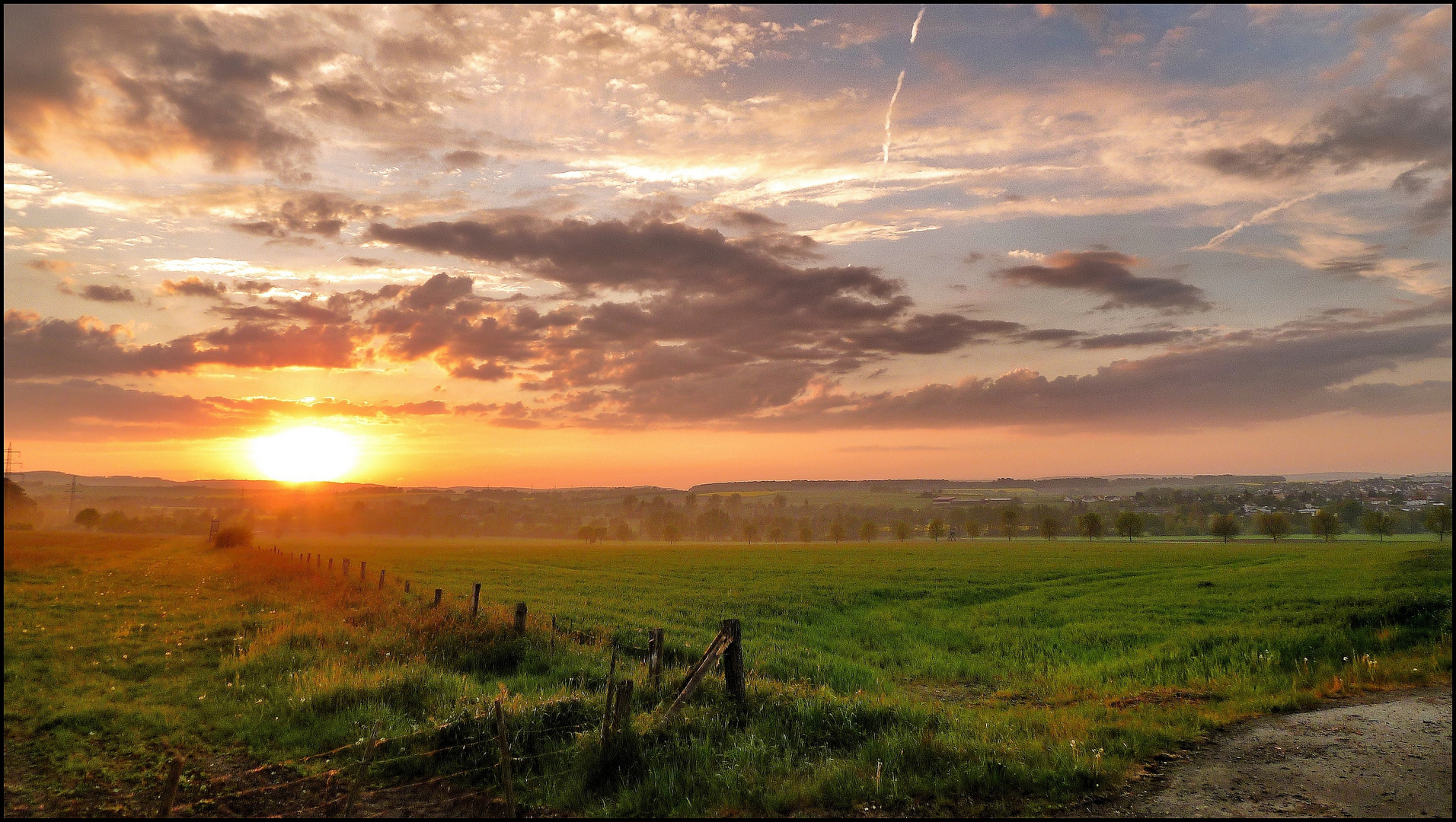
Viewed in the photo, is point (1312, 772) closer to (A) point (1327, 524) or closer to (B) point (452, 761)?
(B) point (452, 761)

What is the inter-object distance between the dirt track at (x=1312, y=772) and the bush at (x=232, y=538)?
3280 inches

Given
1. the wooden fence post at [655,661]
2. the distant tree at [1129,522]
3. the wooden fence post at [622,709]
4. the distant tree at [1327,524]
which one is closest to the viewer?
the wooden fence post at [622,709]

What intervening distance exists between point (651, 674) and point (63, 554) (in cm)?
6490

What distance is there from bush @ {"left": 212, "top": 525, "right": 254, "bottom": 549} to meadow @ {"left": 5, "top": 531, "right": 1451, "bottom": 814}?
3642 centimetres

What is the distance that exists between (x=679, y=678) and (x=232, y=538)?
254 ft

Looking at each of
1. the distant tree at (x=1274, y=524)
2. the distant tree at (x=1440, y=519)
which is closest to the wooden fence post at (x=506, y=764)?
the distant tree at (x=1440, y=519)

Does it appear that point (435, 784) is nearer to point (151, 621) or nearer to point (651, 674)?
point (651, 674)

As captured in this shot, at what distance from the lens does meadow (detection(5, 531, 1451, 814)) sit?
10.2 m

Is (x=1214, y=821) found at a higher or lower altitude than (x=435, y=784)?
higher

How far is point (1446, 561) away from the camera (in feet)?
131

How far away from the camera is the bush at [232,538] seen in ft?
237

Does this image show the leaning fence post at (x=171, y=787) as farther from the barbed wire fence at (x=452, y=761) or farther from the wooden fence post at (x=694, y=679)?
the wooden fence post at (x=694, y=679)

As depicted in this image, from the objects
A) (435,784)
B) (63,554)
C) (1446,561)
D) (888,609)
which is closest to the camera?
(435,784)

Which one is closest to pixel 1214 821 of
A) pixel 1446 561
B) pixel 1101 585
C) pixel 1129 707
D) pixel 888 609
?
pixel 1129 707
